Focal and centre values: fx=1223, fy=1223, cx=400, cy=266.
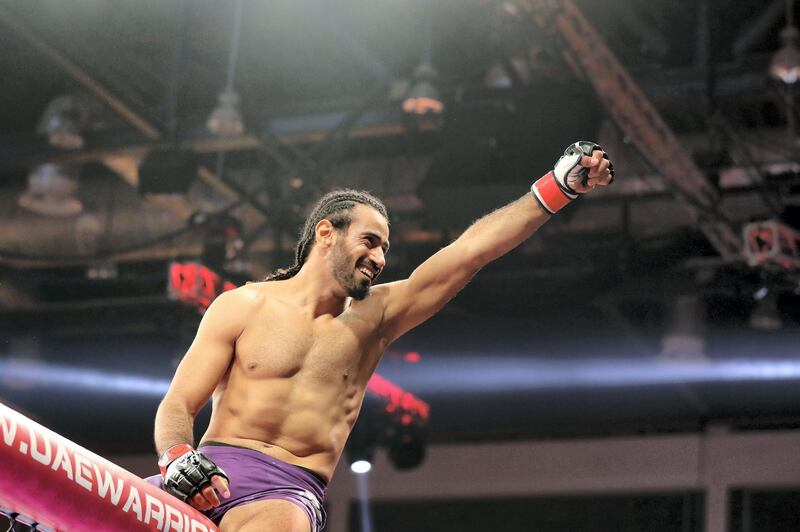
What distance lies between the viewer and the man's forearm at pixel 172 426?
2977 mm

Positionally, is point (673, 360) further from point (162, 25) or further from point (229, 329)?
point (229, 329)

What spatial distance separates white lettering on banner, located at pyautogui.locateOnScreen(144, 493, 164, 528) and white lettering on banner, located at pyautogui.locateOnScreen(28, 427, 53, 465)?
28cm

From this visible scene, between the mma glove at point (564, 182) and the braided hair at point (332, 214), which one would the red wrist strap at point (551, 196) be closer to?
the mma glove at point (564, 182)

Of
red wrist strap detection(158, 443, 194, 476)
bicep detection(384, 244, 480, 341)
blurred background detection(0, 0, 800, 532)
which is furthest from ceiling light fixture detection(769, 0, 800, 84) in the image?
red wrist strap detection(158, 443, 194, 476)

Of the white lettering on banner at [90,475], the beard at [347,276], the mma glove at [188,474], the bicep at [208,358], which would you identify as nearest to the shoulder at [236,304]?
the bicep at [208,358]

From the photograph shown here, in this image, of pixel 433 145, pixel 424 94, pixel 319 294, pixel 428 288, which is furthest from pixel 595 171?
pixel 433 145

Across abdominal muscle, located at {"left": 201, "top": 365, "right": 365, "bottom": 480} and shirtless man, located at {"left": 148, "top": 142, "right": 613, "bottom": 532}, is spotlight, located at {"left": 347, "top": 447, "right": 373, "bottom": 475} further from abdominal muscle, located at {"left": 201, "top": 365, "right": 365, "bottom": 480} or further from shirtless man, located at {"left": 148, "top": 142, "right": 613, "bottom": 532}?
abdominal muscle, located at {"left": 201, "top": 365, "right": 365, "bottom": 480}

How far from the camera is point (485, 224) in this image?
3.49 metres

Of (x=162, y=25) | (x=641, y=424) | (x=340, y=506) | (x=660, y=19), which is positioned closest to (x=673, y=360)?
(x=641, y=424)

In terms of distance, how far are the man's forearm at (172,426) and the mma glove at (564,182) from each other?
1.16 metres

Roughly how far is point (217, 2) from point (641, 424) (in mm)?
6418

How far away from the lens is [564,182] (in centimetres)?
347

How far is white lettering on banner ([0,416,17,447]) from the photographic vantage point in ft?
7.69

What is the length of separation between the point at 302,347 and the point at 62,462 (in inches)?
36.6
